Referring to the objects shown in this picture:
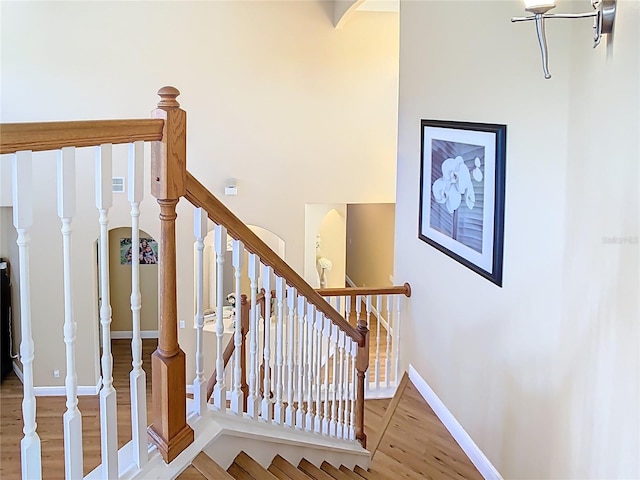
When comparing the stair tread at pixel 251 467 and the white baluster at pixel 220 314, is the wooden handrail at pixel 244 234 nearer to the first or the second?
the white baluster at pixel 220 314

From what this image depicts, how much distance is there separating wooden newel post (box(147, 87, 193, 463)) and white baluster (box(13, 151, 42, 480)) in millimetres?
489

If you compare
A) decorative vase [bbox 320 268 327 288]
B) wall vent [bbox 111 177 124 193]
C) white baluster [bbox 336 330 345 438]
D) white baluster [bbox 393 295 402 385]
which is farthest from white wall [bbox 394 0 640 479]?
decorative vase [bbox 320 268 327 288]

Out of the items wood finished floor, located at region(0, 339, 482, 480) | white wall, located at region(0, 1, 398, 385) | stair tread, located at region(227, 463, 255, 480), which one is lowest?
wood finished floor, located at region(0, 339, 482, 480)

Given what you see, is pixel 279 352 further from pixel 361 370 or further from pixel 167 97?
pixel 167 97

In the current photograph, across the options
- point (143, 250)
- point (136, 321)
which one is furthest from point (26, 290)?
point (143, 250)

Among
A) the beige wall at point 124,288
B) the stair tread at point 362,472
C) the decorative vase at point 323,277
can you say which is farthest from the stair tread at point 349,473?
the beige wall at point 124,288

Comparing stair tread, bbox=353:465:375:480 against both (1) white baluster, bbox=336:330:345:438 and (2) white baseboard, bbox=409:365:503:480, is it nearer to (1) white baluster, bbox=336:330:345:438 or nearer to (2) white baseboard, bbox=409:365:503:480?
(1) white baluster, bbox=336:330:345:438

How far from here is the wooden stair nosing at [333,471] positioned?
116 inches

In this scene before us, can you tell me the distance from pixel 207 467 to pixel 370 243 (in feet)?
29.6

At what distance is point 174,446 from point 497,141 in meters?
2.23

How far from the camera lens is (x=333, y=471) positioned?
3.00 m

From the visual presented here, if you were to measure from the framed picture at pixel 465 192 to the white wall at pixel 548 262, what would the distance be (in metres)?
0.08

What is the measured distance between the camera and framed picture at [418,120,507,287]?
3.28m

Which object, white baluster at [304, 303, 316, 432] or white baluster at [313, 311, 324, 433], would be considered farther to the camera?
white baluster at [313, 311, 324, 433]
